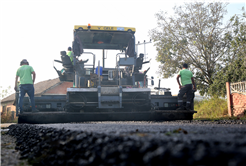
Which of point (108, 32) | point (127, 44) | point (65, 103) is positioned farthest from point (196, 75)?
point (65, 103)

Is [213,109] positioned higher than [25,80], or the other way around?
[25,80]

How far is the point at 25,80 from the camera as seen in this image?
7.46 m

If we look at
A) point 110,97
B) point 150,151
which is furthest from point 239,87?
point 150,151

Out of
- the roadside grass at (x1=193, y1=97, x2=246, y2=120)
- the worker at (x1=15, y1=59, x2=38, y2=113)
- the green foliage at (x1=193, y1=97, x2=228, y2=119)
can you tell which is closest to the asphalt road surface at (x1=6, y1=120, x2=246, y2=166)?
the worker at (x1=15, y1=59, x2=38, y2=113)

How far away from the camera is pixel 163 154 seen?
3.37 ft

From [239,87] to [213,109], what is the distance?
3.30 meters

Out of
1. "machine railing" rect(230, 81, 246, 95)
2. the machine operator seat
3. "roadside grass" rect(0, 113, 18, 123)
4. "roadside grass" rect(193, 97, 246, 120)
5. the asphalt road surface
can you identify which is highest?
the machine operator seat

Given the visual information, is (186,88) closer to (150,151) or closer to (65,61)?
(65,61)

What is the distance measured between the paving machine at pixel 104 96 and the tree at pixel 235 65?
772cm

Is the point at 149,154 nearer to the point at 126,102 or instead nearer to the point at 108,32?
the point at 126,102

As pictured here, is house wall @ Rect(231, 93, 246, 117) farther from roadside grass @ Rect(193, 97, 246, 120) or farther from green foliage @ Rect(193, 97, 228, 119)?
green foliage @ Rect(193, 97, 228, 119)

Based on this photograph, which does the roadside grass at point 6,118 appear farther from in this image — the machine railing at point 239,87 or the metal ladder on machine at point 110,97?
the machine railing at point 239,87

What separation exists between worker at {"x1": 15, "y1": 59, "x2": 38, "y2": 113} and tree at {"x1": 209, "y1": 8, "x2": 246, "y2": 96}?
38.0 ft

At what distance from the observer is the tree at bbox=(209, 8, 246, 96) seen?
14.5m
